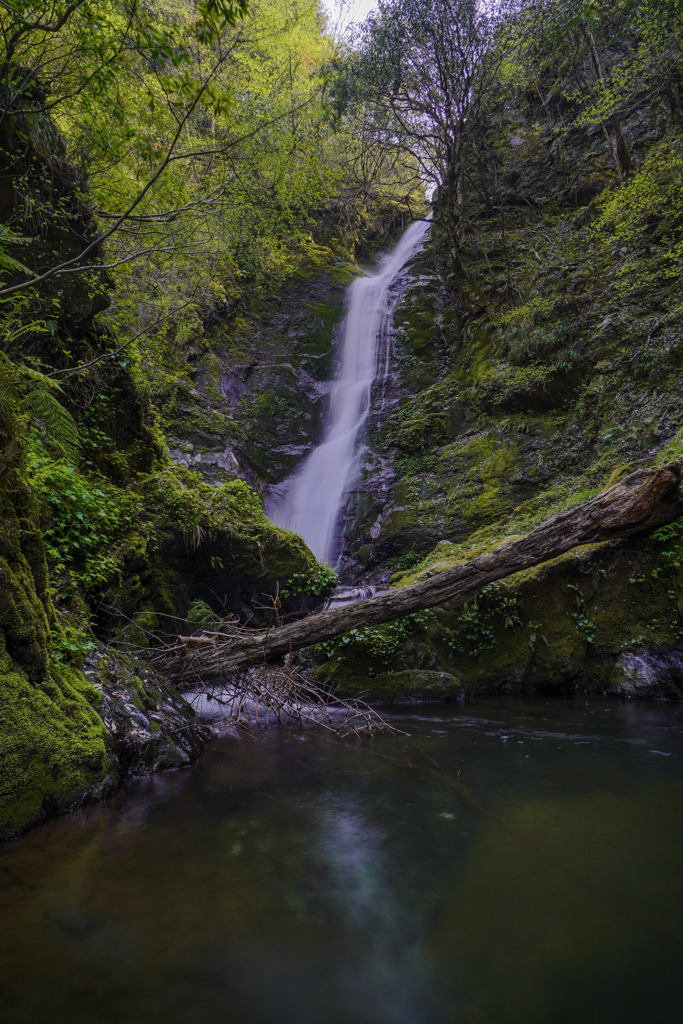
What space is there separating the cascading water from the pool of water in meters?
7.35

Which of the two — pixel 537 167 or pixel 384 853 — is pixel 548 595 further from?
pixel 537 167

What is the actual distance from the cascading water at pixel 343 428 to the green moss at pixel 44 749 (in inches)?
293

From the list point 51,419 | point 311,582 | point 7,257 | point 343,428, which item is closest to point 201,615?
point 311,582

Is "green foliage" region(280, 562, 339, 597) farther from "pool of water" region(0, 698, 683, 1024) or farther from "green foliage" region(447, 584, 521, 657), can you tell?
"pool of water" region(0, 698, 683, 1024)

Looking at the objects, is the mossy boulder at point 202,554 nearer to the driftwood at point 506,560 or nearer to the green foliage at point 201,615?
the green foliage at point 201,615

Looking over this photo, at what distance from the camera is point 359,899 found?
2.40m

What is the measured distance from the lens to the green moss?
274 cm

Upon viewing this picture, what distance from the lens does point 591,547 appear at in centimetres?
644

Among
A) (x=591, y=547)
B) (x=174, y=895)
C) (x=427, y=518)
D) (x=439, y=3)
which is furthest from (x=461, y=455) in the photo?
(x=439, y=3)

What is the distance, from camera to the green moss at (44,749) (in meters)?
2.74

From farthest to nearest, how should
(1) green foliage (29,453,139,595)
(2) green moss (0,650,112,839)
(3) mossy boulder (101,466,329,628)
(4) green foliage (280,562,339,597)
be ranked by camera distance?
1. (4) green foliage (280,562,339,597)
2. (3) mossy boulder (101,466,329,628)
3. (1) green foliage (29,453,139,595)
4. (2) green moss (0,650,112,839)

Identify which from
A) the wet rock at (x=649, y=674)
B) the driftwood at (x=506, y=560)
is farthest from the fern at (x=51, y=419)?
the wet rock at (x=649, y=674)

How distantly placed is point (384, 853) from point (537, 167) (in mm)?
16502

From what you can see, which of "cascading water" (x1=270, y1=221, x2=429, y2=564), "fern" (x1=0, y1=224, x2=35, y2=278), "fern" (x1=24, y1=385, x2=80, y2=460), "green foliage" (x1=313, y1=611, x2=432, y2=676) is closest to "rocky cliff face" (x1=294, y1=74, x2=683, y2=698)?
"green foliage" (x1=313, y1=611, x2=432, y2=676)
